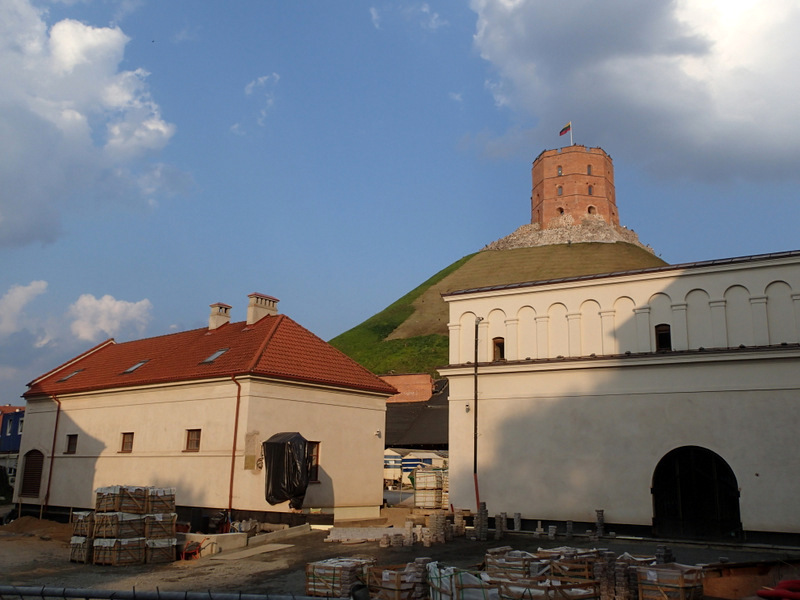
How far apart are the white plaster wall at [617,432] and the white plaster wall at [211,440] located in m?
5.23

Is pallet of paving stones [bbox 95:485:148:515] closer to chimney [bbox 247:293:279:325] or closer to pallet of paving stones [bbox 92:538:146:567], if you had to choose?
pallet of paving stones [bbox 92:538:146:567]

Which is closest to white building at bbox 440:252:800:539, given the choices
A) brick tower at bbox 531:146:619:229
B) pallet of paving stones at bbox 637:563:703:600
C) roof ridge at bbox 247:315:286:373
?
roof ridge at bbox 247:315:286:373

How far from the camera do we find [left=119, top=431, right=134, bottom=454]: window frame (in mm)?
27406

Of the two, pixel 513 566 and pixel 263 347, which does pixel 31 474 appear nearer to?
pixel 263 347

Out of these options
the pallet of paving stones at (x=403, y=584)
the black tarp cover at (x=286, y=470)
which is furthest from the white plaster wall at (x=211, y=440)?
the pallet of paving stones at (x=403, y=584)

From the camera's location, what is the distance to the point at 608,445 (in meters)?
20.7

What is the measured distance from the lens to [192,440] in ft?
82.2

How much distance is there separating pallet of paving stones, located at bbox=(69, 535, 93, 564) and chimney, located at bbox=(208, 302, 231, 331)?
1380cm

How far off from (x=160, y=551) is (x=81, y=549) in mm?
2099

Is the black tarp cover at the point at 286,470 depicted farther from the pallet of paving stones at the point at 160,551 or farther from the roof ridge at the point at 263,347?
the pallet of paving stones at the point at 160,551

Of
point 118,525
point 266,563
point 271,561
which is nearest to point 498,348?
point 271,561

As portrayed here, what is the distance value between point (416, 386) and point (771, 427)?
39.7m

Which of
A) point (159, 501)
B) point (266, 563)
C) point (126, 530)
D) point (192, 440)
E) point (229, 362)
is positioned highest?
point (229, 362)

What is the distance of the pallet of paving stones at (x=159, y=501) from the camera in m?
18.8
